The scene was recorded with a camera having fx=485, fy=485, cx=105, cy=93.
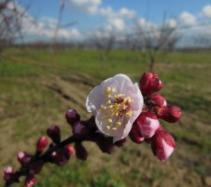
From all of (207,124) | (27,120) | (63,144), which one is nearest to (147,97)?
(63,144)

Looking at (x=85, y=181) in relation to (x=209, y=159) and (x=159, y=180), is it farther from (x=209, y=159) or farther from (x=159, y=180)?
(x=209, y=159)

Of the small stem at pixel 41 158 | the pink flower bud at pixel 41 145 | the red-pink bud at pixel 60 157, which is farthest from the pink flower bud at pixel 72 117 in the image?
the pink flower bud at pixel 41 145

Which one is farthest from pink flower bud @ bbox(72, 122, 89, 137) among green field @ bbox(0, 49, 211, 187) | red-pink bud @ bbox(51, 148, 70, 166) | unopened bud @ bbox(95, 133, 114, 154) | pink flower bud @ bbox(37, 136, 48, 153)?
green field @ bbox(0, 49, 211, 187)

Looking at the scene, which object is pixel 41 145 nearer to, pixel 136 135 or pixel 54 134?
pixel 54 134

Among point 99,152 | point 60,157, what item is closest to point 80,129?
point 60,157

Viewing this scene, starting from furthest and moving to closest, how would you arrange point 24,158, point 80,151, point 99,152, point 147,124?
1. point 99,152
2. point 24,158
3. point 80,151
4. point 147,124

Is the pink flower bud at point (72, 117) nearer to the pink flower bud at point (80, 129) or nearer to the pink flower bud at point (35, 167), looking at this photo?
the pink flower bud at point (80, 129)
